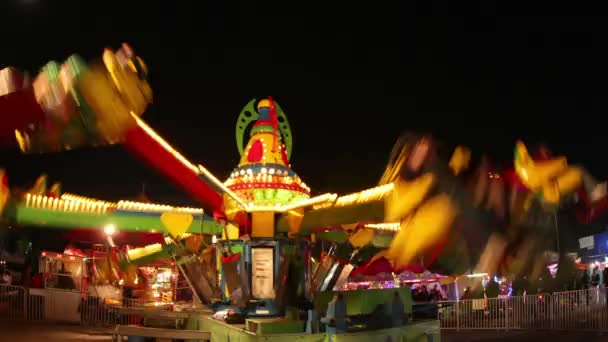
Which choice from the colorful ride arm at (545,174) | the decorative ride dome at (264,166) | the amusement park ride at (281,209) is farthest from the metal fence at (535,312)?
the decorative ride dome at (264,166)

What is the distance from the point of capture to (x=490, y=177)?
14.2m

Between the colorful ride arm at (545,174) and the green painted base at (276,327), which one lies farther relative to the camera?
the colorful ride arm at (545,174)

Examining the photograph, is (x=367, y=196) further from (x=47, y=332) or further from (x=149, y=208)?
(x=47, y=332)

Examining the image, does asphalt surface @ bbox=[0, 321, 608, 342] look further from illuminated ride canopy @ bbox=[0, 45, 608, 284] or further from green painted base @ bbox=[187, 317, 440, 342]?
green painted base @ bbox=[187, 317, 440, 342]

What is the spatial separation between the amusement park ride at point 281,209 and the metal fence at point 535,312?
6.73ft

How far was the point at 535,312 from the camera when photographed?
17094mm

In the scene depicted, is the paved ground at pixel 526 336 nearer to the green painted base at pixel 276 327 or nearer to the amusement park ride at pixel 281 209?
the amusement park ride at pixel 281 209

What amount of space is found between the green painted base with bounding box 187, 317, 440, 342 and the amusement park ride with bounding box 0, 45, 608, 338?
7.77 ft

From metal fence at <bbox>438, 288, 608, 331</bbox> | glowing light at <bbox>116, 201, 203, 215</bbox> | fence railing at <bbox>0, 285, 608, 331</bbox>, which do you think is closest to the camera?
glowing light at <bbox>116, 201, 203, 215</bbox>

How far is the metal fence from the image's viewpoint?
15930mm

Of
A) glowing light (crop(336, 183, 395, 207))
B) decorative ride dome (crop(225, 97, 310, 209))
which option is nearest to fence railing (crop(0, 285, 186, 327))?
decorative ride dome (crop(225, 97, 310, 209))

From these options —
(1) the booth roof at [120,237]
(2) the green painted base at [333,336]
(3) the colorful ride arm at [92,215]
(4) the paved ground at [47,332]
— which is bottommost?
(4) the paved ground at [47,332]

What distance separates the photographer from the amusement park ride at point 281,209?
37.4 ft

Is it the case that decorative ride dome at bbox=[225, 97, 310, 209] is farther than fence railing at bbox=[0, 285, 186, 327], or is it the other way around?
fence railing at bbox=[0, 285, 186, 327]
